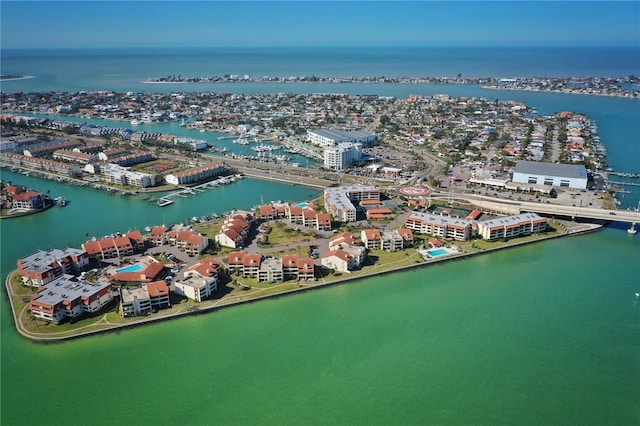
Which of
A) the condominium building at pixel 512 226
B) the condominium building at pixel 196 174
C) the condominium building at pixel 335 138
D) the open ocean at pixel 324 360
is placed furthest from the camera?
the condominium building at pixel 335 138

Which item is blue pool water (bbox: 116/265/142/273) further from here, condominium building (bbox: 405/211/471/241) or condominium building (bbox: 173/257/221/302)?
condominium building (bbox: 405/211/471/241)

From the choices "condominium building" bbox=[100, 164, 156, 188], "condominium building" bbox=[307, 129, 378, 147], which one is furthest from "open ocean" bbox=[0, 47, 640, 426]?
Result: "condominium building" bbox=[307, 129, 378, 147]

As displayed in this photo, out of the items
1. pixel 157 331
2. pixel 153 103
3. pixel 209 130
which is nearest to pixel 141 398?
pixel 157 331

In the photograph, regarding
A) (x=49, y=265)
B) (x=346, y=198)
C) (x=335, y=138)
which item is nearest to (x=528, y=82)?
(x=335, y=138)

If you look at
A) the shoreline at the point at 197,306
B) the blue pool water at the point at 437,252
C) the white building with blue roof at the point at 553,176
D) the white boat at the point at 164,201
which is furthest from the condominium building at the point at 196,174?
the white building with blue roof at the point at 553,176

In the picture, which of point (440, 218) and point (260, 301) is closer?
point (260, 301)

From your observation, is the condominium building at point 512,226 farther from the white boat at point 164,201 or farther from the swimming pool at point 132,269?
the white boat at point 164,201

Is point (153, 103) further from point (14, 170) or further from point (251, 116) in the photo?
point (14, 170)

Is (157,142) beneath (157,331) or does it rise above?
above

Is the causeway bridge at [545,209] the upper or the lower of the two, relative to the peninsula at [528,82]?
lower
